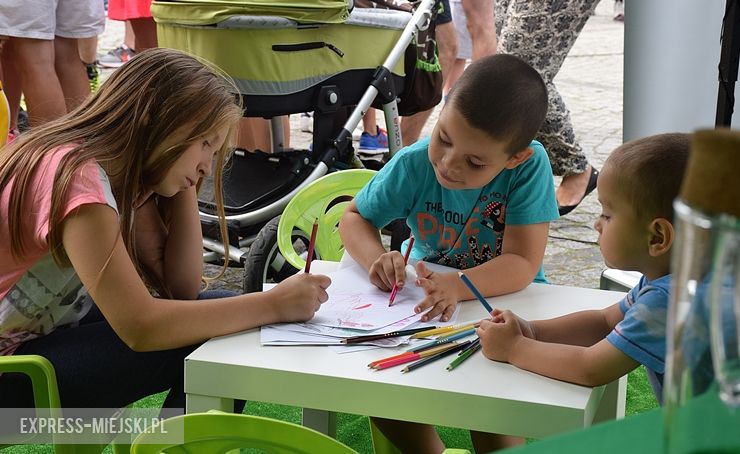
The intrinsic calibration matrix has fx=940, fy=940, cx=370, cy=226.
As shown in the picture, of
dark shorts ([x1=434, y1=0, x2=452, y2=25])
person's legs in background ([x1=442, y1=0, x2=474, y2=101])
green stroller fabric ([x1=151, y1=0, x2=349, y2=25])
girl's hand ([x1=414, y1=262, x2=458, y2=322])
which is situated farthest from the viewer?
person's legs in background ([x1=442, y1=0, x2=474, y2=101])

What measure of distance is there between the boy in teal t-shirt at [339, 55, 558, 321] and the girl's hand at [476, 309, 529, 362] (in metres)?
0.17

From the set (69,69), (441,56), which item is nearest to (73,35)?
(69,69)

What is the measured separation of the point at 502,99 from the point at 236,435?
3.17 ft

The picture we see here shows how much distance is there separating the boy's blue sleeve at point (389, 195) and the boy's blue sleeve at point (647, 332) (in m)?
0.74

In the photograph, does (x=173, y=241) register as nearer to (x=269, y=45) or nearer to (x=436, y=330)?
(x=436, y=330)

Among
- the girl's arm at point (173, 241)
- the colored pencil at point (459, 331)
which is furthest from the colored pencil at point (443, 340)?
the girl's arm at point (173, 241)

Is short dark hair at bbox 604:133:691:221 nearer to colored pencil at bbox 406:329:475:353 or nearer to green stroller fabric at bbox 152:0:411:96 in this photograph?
colored pencil at bbox 406:329:475:353

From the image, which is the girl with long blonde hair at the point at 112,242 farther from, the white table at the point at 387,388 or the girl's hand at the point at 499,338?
the girl's hand at the point at 499,338

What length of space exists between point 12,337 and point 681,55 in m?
2.12

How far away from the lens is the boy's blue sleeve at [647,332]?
4.32 feet

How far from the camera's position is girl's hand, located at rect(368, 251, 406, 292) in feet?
5.53

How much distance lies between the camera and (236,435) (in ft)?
3.30

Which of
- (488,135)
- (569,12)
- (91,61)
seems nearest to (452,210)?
(488,135)

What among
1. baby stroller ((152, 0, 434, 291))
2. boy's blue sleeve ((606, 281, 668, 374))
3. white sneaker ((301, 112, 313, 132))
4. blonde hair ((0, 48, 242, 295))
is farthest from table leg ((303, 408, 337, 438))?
white sneaker ((301, 112, 313, 132))
